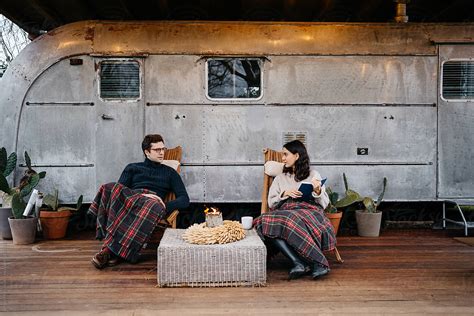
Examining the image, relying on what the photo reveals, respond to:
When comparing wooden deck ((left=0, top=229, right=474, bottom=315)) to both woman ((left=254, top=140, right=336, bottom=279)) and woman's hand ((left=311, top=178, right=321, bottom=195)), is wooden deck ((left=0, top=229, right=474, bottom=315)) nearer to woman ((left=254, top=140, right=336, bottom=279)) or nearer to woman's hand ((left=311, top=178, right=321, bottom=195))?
woman ((left=254, top=140, right=336, bottom=279))

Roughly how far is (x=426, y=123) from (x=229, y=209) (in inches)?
91.7

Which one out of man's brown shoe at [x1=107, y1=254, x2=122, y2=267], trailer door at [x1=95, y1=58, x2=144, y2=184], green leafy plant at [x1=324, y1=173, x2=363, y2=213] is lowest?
man's brown shoe at [x1=107, y1=254, x2=122, y2=267]

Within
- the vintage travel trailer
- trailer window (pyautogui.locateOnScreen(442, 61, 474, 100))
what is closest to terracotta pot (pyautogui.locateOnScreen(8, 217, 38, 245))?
the vintage travel trailer

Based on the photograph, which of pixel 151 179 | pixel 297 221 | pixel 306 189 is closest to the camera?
pixel 297 221

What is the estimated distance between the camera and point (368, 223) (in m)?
5.32

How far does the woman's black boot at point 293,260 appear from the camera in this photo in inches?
143

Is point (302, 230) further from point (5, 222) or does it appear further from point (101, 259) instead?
point (5, 222)

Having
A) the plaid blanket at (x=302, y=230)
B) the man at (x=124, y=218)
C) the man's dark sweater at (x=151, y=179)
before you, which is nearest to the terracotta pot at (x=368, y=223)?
the plaid blanket at (x=302, y=230)

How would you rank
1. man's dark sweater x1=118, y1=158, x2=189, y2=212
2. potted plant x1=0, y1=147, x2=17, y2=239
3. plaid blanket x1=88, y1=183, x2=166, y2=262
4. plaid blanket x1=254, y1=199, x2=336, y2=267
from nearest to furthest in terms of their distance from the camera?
1. plaid blanket x1=254, y1=199, x2=336, y2=267
2. plaid blanket x1=88, y1=183, x2=166, y2=262
3. man's dark sweater x1=118, y1=158, x2=189, y2=212
4. potted plant x1=0, y1=147, x2=17, y2=239

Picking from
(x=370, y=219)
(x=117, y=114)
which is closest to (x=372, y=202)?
(x=370, y=219)

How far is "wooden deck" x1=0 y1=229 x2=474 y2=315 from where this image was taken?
3039 mm

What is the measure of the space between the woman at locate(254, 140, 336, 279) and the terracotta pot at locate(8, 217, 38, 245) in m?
2.37

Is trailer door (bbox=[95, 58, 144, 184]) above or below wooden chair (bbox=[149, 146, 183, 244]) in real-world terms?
above

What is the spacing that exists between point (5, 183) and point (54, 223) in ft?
1.99
